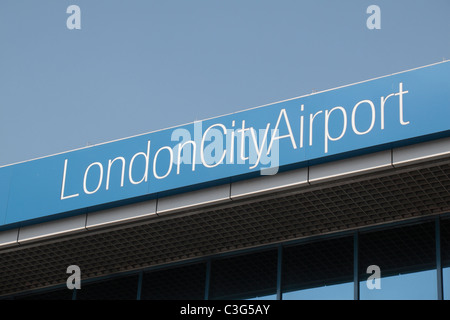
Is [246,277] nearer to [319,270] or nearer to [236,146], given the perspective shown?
[319,270]

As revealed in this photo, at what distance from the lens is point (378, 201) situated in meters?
15.7

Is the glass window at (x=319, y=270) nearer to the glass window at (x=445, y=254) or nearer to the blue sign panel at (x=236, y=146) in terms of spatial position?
the glass window at (x=445, y=254)

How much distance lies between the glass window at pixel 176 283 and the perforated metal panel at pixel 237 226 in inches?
9.2

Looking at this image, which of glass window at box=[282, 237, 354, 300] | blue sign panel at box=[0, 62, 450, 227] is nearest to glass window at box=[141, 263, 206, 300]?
glass window at box=[282, 237, 354, 300]

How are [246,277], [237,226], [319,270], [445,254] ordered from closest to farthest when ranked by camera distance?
[445,254] < [319,270] < [237,226] < [246,277]

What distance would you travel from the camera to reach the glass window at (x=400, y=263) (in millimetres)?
15523

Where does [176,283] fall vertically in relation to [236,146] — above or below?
below

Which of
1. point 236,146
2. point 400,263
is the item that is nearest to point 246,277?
point 236,146

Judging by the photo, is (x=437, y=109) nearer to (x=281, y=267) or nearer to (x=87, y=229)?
(x=281, y=267)

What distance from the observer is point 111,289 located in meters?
18.3

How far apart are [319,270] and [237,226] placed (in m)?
1.55

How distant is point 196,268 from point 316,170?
3552mm

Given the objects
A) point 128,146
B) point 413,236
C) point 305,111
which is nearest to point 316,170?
point 305,111

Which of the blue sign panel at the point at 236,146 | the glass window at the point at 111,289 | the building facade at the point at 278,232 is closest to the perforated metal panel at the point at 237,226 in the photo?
the building facade at the point at 278,232
